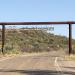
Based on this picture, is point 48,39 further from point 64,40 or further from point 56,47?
point 56,47

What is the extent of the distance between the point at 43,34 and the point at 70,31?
87.4m

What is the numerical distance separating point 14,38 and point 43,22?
73333mm

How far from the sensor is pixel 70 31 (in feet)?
196

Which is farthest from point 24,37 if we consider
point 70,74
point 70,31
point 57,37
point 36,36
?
point 70,74

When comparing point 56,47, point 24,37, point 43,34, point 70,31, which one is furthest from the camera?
point 43,34

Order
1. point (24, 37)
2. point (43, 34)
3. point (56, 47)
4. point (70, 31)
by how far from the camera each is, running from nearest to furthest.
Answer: point (70, 31) → point (56, 47) → point (24, 37) → point (43, 34)

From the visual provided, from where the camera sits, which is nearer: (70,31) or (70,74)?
(70,74)

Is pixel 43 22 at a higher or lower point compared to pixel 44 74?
higher

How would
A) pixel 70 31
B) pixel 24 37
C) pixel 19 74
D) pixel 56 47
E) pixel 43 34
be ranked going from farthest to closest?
pixel 43 34 → pixel 24 37 → pixel 56 47 → pixel 70 31 → pixel 19 74

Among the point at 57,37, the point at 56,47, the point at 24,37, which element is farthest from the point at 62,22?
the point at 57,37

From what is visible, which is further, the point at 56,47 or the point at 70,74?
the point at 56,47

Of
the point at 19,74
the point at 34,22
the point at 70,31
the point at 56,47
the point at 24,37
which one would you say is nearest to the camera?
the point at 19,74

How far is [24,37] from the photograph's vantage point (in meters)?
138

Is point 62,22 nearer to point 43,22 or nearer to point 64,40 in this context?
point 43,22
